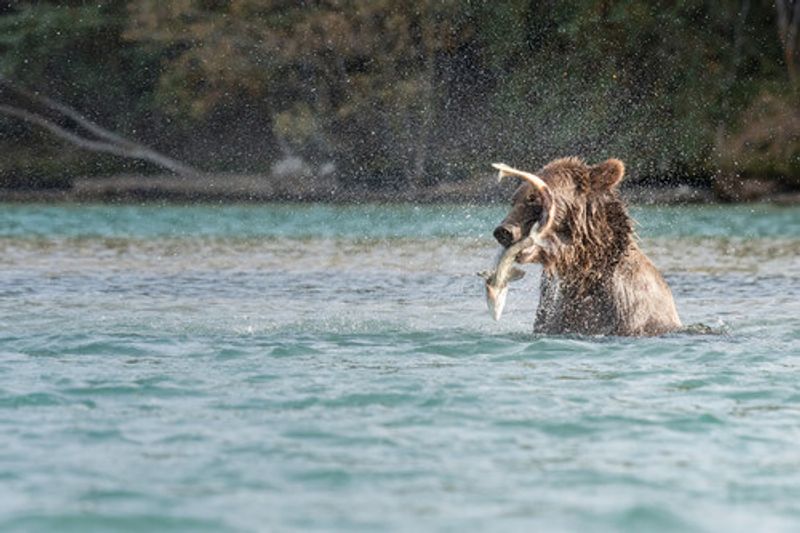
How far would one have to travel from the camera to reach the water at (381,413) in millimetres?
5719

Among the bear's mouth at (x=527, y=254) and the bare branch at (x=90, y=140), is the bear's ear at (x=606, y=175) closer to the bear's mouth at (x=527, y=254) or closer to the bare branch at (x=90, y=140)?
the bear's mouth at (x=527, y=254)

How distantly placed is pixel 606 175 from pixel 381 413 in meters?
2.23

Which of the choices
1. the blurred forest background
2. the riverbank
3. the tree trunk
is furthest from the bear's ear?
the tree trunk

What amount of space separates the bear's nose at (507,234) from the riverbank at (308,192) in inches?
889

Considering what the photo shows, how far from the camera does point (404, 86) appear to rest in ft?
122

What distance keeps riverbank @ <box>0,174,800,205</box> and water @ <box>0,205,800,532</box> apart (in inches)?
706

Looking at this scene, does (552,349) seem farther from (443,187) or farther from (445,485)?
(443,187)

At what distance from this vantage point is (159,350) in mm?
9859

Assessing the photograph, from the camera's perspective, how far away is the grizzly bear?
8.96 meters

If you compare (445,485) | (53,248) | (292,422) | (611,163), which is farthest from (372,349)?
(53,248)

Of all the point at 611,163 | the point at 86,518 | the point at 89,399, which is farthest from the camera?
the point at 611,163

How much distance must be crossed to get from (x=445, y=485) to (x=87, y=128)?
35.6 metres

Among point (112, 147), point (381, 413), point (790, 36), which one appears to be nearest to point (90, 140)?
point (112, 147)

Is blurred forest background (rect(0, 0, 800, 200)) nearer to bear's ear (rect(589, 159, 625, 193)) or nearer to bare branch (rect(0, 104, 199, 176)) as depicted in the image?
bare branch (rect(0, 104, 199, 176))
